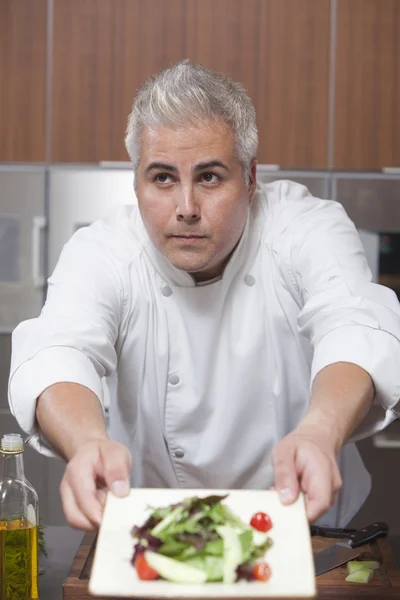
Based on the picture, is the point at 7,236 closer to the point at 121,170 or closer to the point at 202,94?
the point at 121,170

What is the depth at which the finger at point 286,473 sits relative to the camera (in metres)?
0.95

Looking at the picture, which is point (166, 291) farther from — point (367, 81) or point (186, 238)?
point (367, 81)

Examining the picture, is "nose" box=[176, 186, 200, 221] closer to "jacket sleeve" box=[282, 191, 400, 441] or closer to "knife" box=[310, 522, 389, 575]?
"jacket sleeve" box=[282, 191, 400, 441]

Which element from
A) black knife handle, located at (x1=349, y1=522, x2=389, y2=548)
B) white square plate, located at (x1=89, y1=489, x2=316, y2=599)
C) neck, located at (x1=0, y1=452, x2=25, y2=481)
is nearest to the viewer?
white square plate, located at (x1=89, y1=489, x2=316, y2=599)

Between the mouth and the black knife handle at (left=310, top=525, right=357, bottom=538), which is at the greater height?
the mouth

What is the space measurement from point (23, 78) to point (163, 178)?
150cm

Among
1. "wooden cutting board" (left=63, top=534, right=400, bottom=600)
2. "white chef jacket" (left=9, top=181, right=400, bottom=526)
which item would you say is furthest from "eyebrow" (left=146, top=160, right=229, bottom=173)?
"wooden cutting board" (left=63, top=534, right=400, bottom=600)

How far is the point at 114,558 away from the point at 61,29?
2194 millimetres

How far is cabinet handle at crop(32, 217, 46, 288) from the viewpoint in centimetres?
276

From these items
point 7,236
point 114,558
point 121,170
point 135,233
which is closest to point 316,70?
point 121,170

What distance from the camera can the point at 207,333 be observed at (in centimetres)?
164

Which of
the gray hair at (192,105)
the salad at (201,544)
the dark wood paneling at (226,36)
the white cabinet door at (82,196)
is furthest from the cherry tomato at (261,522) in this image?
the dark wood paneling at (226,36)

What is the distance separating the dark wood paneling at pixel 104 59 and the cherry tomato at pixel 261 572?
2.08 m

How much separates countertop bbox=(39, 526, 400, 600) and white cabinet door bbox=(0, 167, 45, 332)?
1313 mm
